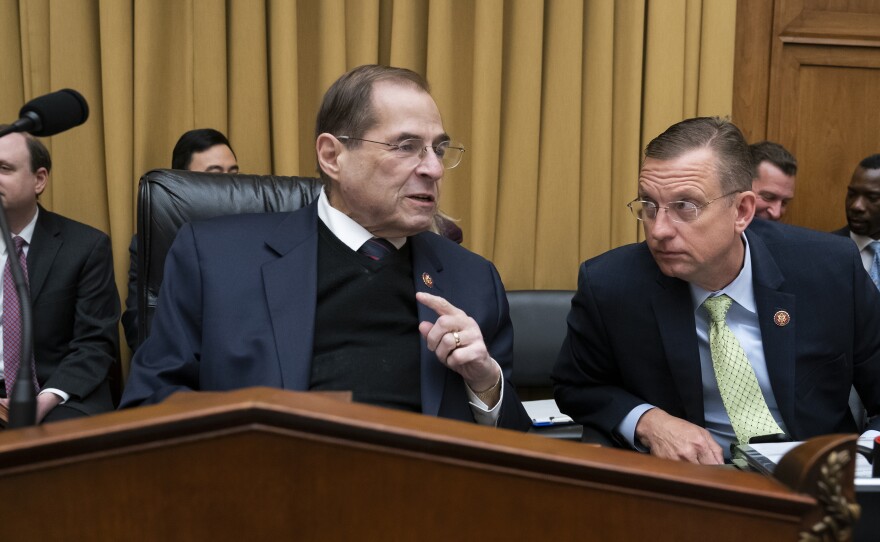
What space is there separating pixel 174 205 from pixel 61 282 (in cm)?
111

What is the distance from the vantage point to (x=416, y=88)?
195 centimetres

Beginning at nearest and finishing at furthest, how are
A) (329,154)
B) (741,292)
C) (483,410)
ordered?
1. (483,410)
2. (329,154)
3. (741,292)

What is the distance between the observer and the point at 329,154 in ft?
6.53

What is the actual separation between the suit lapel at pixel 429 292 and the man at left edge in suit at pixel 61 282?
→ 142 centimetres

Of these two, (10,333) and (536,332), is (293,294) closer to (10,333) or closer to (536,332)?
(10,333)

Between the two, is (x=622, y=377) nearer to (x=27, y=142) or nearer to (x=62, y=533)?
(x=62, y=533)

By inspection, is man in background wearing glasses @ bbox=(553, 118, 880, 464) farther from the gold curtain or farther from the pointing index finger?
the gold curtain

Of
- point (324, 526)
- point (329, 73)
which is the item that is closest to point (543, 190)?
point (329, 73)

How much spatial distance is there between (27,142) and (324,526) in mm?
2599

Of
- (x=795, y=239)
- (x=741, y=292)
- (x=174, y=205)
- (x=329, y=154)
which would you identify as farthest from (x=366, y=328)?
(x=795, y=239)

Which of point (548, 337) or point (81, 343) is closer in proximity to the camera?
point (81, 343)

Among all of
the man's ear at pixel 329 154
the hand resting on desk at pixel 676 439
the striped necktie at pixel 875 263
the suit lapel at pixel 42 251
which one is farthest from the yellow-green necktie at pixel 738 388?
the suit lapel at pixel 42 251

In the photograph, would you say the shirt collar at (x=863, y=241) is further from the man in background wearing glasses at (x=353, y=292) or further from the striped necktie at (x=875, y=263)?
the man in background wearing glasses at (x=353, y=292)

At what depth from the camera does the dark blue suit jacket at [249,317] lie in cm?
174
